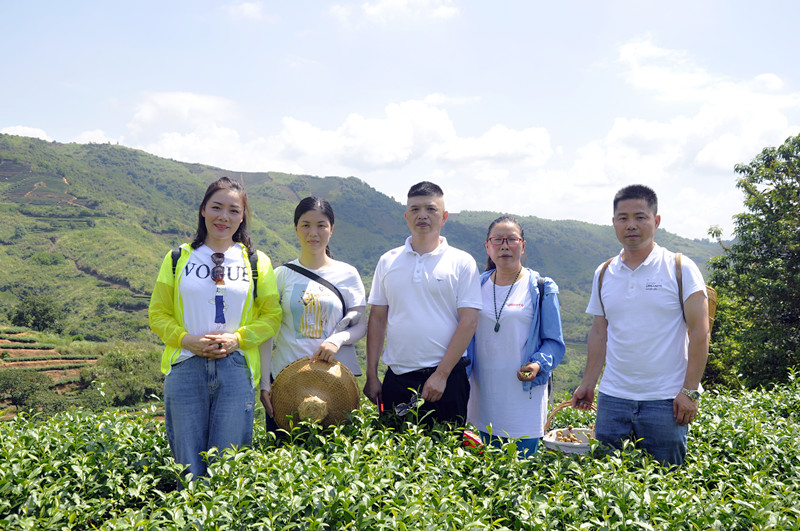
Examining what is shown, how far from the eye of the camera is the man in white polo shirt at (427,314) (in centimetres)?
350

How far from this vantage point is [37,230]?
94062 millimetres

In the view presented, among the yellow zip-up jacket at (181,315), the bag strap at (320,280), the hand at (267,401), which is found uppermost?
the bag strap at (320,280)

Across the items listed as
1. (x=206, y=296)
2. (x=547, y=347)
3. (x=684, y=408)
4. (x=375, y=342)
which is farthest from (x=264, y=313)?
(x=684, y=408)

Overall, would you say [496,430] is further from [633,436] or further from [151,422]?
[151,422]

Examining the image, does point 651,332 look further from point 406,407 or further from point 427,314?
point 406,407

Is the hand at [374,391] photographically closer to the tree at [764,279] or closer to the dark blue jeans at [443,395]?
the dark blue jeans at [443,395]

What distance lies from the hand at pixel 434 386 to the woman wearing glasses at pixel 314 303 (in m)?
0.56

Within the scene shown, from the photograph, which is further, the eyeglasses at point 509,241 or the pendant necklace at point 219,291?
the eyeglasses at point 509,241

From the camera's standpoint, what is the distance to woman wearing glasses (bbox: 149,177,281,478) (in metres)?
3.20

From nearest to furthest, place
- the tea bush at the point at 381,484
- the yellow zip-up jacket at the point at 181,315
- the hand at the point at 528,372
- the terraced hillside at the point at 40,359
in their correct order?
the tea bush at the point at 381,484, the yellow zip-up jacket at the point at 181,315, the hand at the point at 528,372, the terraced hillside at the point at 40,359

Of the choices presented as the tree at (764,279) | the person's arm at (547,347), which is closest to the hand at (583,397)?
the person's arm at (547,347)

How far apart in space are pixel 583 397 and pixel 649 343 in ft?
2.26

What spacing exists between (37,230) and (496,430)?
109m

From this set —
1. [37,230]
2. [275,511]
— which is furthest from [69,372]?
[37,230]
